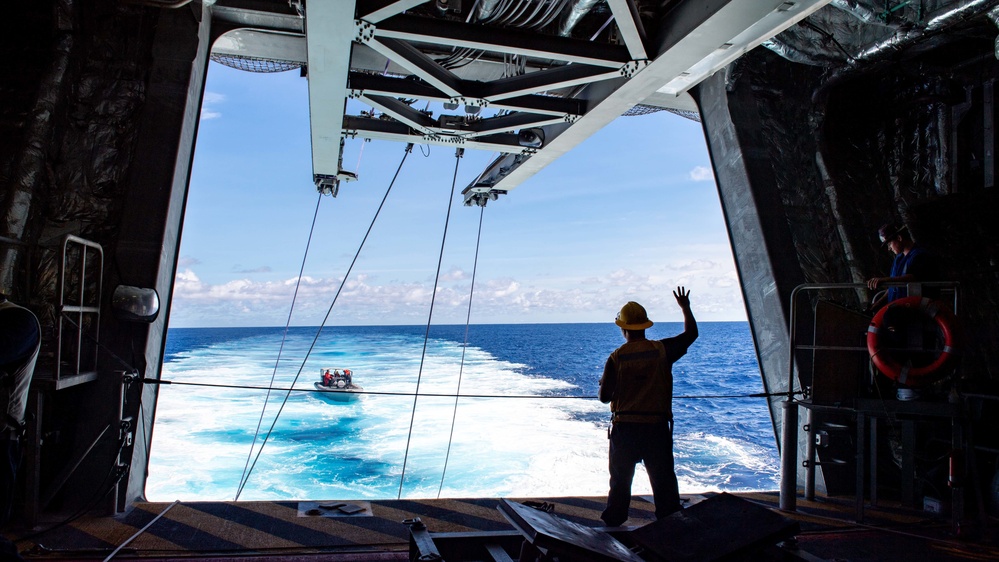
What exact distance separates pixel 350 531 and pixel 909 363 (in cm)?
439

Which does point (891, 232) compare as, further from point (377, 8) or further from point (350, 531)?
point (350, 531)

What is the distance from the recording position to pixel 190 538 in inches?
162

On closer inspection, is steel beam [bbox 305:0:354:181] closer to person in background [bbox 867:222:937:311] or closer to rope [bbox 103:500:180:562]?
rope [bbox 103:500:180:562]

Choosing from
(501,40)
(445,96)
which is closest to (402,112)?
(445,96)

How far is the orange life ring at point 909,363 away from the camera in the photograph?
178 inches

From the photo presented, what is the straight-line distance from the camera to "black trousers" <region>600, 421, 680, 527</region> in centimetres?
400

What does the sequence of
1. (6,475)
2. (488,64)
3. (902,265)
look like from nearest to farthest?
(6,475)
(902,265)
(488,64)

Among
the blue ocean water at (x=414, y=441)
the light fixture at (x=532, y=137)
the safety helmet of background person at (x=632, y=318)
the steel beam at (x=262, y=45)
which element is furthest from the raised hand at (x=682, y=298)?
the blue ocean water at (x=414, y=441)

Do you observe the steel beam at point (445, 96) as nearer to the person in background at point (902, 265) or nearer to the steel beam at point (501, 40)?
the steel beam at point (501, 40)

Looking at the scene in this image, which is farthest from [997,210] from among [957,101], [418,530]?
[418,530]

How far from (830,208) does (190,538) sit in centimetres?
735

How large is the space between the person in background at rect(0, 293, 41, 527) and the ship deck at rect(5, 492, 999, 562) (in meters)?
0.92

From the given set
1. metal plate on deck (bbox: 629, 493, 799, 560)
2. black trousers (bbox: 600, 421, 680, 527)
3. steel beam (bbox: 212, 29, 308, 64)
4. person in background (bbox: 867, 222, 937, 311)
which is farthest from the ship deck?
steel beam (bbox: 212, 29, 308, 64)

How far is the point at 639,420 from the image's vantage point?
13.0ft
